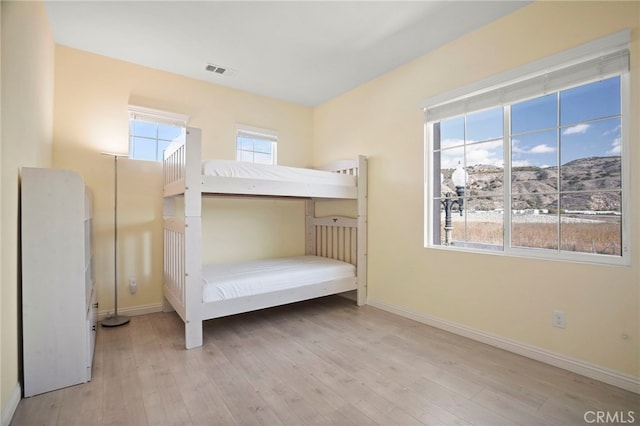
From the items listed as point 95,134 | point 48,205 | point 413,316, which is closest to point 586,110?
point 413,316

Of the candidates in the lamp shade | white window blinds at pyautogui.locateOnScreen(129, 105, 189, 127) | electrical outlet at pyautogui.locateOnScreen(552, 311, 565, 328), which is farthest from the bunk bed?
electrical outlet at pyautogui.locateOnScreen(552, 311, 565, 328)

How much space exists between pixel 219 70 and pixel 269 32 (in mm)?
929

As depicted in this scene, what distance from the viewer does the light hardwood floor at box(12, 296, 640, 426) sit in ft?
5.14

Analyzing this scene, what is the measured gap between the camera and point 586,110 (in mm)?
2066

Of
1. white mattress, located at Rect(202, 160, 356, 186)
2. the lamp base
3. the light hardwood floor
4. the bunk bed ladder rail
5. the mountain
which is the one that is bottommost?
the light hardwood floor

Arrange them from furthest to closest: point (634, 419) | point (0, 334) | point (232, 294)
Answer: point (232, 294) → point (634, 419) → point (0, 334)

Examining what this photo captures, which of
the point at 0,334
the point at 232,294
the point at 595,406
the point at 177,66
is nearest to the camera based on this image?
the point at 0,334

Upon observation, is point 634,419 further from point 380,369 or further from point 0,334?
point 0,334

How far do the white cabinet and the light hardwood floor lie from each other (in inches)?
5.3

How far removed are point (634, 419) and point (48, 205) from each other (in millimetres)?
3383

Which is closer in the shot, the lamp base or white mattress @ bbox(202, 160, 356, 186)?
white mattress @ bbox(202, 160, 356, 186)

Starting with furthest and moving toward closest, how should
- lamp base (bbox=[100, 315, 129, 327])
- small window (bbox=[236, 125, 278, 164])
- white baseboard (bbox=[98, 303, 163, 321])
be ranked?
small window (bbox=[236, 125, 278, 164]), white baseboard (bbox=[98, 303, 163, 321]), lamp base (bbox=[100, 315, 129, 327])

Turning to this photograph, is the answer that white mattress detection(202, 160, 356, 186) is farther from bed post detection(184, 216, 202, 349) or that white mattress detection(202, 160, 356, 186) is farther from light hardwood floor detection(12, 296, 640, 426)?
light hardwood floor detection(12, 296, 640, 426)

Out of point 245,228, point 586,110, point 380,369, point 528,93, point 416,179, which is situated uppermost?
point 528,93
